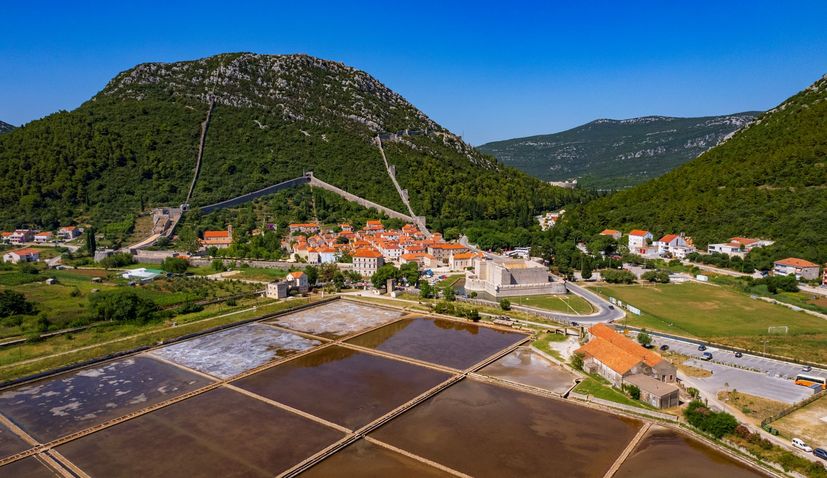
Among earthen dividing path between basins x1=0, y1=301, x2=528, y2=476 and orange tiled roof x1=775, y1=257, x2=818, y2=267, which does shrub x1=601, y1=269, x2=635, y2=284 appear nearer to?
orange tiled roof x1=775, y1=257, x2=818, y2=267

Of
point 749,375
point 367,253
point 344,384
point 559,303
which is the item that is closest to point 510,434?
point 344,384

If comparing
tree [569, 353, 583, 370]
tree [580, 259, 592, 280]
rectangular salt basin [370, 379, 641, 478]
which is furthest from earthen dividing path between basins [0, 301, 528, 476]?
tree [580, 259, 592, 280]

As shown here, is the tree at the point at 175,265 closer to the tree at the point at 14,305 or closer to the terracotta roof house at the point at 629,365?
the tree at the point at 14,305

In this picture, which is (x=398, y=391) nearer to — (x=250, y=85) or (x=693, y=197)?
(x=693, y=197)

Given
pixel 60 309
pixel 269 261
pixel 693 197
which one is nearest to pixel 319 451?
pixel 60 309

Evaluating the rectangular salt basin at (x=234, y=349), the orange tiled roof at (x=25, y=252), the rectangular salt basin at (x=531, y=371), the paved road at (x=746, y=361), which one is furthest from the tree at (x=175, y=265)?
the paved road at (x=746, y=361)
